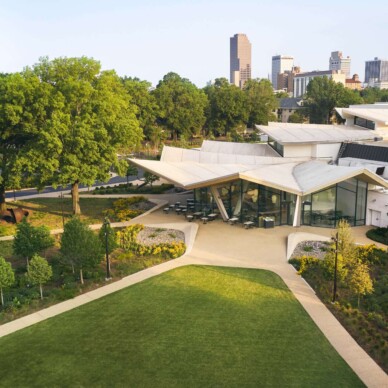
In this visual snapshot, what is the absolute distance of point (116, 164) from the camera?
3412cm

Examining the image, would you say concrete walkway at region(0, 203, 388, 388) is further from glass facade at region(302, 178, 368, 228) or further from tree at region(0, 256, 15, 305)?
tree at region(0, 256, 15, 305)

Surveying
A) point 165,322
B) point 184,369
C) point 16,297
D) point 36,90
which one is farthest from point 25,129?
point 184,369

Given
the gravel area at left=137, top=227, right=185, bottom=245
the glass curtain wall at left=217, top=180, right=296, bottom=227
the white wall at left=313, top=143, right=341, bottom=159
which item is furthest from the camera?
the white wall at left=313, top=143, right=341, bottom=159

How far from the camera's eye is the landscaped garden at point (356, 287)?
16.9 meters

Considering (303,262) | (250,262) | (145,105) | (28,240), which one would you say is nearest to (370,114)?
(303,262)

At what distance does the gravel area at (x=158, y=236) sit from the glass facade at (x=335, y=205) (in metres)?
8.98

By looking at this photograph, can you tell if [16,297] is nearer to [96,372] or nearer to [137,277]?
[137,277]

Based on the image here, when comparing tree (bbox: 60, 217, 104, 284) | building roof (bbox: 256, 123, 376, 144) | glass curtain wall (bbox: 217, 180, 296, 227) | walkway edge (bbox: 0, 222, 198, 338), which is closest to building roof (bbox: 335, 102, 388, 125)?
building roof (bbox: 256, 123, 376, 144)

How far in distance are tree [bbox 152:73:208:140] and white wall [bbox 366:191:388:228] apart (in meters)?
53.3

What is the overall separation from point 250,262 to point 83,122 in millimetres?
15816

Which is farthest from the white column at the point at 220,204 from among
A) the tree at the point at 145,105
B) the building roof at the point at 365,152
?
the tree at the point at 145,105

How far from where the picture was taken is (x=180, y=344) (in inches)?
634

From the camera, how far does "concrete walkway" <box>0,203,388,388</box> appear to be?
1577 centimetres

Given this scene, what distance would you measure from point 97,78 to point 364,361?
27.6m
